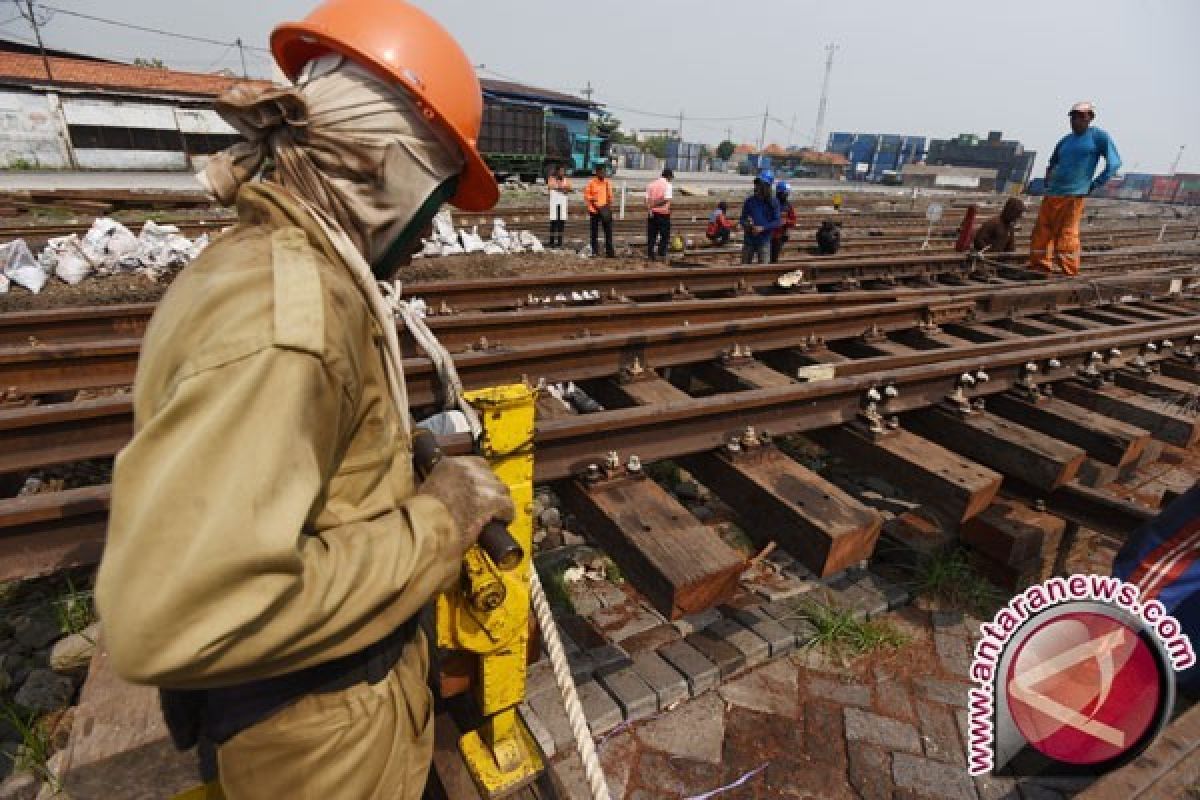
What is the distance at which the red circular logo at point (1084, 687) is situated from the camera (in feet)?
6.01

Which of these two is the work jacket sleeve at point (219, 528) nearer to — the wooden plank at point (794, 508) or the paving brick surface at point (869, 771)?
the wooden plank at point (794, 508)

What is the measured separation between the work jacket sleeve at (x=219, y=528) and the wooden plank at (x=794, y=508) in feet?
6.66

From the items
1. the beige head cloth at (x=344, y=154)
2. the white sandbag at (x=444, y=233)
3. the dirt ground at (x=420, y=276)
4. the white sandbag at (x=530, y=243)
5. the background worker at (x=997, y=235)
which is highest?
the beige head cloth at (x=344, y=154)

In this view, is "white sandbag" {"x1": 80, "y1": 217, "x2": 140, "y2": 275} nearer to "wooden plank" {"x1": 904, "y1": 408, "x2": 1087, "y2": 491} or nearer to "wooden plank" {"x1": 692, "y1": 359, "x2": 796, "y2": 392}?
"wooden plank" {"x1": 692, "y1": 359, "x2": 796, "y2": 392}

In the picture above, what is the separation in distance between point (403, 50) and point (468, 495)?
36.2 inches

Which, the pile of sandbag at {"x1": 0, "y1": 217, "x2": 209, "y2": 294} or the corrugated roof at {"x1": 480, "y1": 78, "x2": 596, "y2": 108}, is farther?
the corrugated roof at {"x1": 480, "y1": 78, "x2": 596, "y2": 108}

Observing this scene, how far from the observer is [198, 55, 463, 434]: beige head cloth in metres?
1.24

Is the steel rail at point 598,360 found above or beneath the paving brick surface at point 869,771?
above

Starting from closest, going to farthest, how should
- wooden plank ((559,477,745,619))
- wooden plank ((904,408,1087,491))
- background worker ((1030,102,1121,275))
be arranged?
1. wooden plank ((559,477,745,619))
2. wooden plank ((904,408,1087,491))
3. background worker ((1030,102,1121,275))

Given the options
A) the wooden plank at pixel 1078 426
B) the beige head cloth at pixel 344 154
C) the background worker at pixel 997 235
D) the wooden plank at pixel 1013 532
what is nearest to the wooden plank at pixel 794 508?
the wooden plank at pixel 1013 532

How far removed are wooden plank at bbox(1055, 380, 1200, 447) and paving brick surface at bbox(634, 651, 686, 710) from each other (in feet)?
11.8

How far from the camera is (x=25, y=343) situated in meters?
4.71

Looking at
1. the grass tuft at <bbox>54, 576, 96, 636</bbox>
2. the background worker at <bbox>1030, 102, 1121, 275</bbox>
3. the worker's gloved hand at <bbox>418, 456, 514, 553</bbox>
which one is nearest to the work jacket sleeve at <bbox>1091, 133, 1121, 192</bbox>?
the background worker at <bbox>1030, 102, 1121, 275</bbox>

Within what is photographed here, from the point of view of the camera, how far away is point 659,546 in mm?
2365
